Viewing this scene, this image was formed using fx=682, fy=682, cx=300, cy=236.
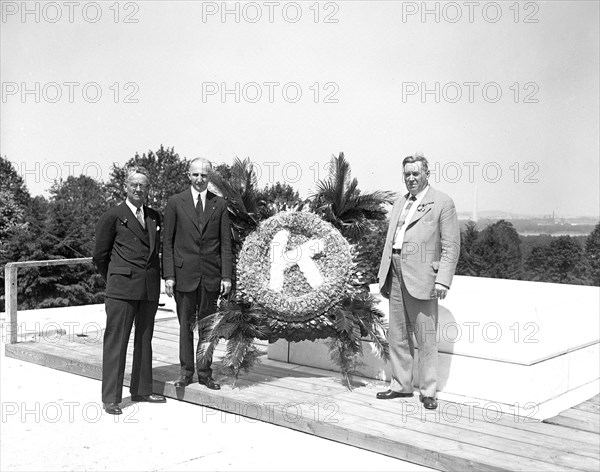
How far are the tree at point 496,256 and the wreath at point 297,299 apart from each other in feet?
22.4

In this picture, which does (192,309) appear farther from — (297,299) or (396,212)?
(396,212)

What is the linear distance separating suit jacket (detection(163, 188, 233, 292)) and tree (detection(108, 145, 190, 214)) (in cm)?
2502

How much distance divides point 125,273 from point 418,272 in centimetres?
208

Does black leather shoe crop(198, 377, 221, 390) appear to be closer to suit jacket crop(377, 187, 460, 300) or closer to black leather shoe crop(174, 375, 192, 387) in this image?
black leather shoe crop(174, 375, 192, 387)

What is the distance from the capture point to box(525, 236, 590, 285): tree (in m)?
11.5

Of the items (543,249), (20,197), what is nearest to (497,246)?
(543,249)

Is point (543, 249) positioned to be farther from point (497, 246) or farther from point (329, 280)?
point (329, 280)

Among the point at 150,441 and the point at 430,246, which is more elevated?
the point at 430,246

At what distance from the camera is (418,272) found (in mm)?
4664

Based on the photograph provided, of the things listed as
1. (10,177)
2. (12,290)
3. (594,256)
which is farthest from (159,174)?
(12,290)

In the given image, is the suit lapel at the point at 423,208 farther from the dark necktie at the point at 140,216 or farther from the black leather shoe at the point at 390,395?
the dark necktie at the point at 140,216

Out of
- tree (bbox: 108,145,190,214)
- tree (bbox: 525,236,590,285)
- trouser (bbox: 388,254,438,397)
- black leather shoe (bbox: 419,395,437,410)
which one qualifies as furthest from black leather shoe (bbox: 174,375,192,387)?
tree (bbox: 108,145,190,214)

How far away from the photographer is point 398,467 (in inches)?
150

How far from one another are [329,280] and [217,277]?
2.83ft
